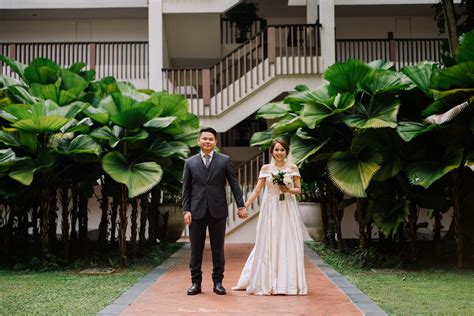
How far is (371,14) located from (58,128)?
1513 cm

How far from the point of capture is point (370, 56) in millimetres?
19094

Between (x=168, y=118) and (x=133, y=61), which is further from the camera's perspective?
(x=133, y=61)

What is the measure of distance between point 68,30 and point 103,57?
3.74 metres

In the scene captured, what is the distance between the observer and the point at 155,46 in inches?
700

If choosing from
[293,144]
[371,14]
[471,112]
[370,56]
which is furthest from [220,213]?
[371,14]

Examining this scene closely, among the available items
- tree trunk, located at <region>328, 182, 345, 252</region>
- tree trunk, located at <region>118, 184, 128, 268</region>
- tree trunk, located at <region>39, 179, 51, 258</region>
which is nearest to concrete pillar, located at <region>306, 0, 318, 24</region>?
tree trunk, located at <region>328, 182, 345, 252</region>

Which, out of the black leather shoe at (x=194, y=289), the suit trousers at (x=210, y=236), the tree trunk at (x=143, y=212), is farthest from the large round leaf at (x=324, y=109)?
the tree trunk at (x=143, y=212)

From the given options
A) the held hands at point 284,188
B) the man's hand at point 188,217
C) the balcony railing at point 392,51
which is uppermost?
the balcony railing at point 392,51

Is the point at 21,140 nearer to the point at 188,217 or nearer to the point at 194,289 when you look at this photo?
the point at 188,217

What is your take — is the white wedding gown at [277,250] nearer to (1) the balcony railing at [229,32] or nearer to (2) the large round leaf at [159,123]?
(2) the large round leaf at [159,123]

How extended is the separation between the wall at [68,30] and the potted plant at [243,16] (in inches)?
156

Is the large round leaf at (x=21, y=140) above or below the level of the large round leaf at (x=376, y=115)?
below

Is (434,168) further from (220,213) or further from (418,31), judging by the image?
(418,31)

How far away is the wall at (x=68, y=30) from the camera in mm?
22203
